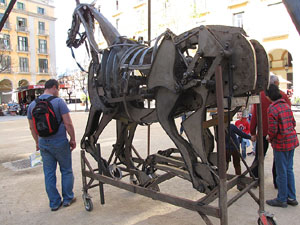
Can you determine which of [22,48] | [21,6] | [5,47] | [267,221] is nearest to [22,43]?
[22,48]

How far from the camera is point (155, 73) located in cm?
294

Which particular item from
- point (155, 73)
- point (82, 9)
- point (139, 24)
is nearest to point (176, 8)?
point (139, 24)

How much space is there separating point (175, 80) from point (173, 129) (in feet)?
1.80

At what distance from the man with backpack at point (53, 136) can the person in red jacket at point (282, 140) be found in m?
2.88

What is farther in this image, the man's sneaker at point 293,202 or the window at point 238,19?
the window at point 238,19

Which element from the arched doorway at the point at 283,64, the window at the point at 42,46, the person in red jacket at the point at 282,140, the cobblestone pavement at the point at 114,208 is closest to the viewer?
the cobblestone pavement at the point at 114,208

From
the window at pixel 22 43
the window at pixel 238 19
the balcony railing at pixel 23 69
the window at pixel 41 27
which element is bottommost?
the balcony railing at pixel 23 69

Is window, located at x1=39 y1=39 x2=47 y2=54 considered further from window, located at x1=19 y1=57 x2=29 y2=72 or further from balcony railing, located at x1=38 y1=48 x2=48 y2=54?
window, located at x1=19 y1=57 x2=29 y2=72

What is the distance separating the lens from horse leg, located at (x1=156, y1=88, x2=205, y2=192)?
2.81 metres

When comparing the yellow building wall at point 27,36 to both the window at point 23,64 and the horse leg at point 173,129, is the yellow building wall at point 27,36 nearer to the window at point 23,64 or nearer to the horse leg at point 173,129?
the window at point 23,64

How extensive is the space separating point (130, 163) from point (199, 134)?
7.22ft

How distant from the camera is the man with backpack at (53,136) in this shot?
3959mm

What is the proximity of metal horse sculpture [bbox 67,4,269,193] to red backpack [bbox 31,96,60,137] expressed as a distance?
529 mm

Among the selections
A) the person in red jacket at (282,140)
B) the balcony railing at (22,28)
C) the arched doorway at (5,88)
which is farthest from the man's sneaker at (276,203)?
the arched doorway at (5,88)
